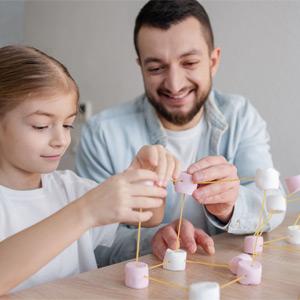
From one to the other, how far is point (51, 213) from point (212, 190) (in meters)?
0.32

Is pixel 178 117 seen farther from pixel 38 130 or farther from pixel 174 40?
pixel 38 130

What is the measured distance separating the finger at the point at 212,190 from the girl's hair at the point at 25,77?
295 mm

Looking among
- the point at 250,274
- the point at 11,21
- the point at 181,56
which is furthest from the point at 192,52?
the point at 11,21

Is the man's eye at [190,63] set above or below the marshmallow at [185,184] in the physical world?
above

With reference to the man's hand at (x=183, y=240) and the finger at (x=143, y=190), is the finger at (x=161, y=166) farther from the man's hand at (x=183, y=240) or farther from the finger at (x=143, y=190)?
the man's hand at (x=183, y=240)

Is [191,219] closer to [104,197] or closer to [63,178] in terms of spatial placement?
[63,178]

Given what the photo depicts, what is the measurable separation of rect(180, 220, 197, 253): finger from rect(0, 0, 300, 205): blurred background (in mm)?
948

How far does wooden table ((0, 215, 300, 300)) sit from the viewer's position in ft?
2.29

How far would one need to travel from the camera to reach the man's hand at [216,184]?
0.88 metres

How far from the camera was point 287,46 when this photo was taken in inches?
69.5

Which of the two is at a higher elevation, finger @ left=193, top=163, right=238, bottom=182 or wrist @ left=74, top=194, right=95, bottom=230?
finger @ left=193, top=163, right=238, bottom=182

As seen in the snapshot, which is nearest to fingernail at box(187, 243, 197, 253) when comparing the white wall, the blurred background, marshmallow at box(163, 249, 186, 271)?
marshmallow at box(163, 249, 186, 271)

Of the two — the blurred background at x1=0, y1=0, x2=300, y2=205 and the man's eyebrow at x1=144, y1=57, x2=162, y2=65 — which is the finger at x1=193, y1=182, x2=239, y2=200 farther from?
the blurred background at x1=0, y1=0, x2=300, y2=205

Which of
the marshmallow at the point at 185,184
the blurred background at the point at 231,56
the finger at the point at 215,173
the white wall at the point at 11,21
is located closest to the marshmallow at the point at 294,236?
the finger at the point at 215,173
